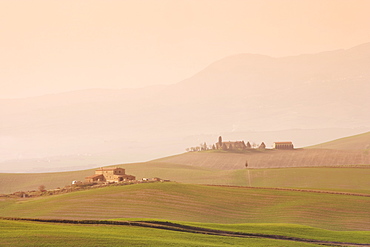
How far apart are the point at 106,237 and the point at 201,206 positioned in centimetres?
3486

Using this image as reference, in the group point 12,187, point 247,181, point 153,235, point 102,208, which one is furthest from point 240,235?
point 12,187

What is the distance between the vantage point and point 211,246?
45.5 m

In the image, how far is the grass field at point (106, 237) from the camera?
1652 inches

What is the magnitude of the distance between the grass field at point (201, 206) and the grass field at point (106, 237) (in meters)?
17.0

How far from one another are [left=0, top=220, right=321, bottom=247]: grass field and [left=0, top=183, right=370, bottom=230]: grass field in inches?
670

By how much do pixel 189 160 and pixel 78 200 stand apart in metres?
95.3

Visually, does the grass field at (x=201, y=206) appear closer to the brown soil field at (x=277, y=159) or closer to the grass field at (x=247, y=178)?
the grass field at (x=247, y=178)

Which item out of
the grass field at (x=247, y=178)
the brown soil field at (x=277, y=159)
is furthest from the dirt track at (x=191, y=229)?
the brown soil field at (x=277, y=159)

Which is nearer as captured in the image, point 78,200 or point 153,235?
point 153,235

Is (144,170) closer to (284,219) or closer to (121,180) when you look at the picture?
(121,180)

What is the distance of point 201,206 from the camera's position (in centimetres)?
7825

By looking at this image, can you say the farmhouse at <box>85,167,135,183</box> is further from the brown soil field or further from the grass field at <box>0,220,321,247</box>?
the brown soil field

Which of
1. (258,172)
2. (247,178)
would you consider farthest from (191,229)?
(258,172)

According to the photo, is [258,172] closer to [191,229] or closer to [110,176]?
[110,176]
